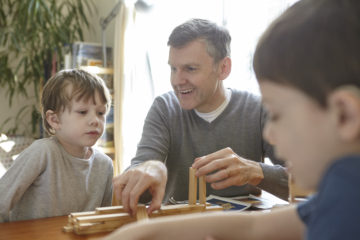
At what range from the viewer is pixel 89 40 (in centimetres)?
454

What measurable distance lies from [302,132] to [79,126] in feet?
3.75

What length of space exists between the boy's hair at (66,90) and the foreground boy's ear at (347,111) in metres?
1.20

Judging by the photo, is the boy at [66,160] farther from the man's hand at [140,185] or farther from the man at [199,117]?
the man's hand at [140,185]

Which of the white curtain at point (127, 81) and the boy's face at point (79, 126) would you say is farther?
the white curtain at point (127, 81)

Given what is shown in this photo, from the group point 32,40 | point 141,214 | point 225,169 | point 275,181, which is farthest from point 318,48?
point 32,40

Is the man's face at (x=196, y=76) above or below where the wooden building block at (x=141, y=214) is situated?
above

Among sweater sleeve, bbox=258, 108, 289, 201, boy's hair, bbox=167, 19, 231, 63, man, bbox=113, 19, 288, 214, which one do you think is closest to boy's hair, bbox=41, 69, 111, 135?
man, bbox=113, 19, 288, 214

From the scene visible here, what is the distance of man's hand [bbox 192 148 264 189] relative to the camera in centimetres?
111

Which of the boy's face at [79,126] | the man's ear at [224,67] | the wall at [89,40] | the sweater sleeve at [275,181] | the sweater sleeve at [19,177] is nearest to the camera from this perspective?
the sweater sleeve at [19,177]

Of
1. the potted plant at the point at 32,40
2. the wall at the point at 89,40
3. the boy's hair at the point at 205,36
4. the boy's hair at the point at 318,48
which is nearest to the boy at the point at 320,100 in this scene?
the boy's hair at the point at 318,48

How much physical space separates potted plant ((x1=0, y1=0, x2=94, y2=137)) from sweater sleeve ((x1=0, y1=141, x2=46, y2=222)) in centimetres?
249

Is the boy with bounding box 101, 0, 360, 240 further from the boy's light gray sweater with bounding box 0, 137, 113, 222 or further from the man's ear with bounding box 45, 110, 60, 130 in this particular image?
the man's ear with bounding box 45, 110, 60, 130

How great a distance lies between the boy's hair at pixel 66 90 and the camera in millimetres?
1503

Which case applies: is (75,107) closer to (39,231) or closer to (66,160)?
(66,160)
